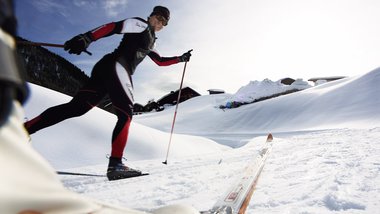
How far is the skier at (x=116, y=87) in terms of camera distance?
8.18 ft

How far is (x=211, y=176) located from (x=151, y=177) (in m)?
0.68

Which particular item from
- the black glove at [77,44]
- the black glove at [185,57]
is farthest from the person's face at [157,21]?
the black glove at [77,44]

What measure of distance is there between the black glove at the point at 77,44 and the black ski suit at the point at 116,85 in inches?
5.9

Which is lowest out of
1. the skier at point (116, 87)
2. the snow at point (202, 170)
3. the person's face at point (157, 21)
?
the snow at point (202, 170)

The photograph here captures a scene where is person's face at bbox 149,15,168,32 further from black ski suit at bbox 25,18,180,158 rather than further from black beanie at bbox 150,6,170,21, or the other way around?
black ski suit at bbox 25,18,180,158

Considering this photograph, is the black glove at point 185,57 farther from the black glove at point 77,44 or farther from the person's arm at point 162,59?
the black glove at point 77,44

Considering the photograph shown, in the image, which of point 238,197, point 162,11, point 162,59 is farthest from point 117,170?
point 162,11

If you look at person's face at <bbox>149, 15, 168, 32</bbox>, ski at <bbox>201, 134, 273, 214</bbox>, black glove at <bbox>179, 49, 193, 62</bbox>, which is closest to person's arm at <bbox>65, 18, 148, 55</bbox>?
person's face at <bbox>149, 15, 168, 32</bbox>

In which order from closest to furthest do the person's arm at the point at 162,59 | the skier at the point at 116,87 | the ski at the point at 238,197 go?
the ski at the point at 238,197 → the skier at the point at 116,87 → the person's arm at the point at 162,59

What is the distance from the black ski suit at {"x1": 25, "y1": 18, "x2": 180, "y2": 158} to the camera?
98.8 inches

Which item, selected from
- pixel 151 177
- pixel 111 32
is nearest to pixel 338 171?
pixel 151 177

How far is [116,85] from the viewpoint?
2.56m

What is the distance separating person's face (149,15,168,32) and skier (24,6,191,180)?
0.35ft

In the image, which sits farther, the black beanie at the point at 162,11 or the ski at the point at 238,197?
the black beanie at the point at 162,11
